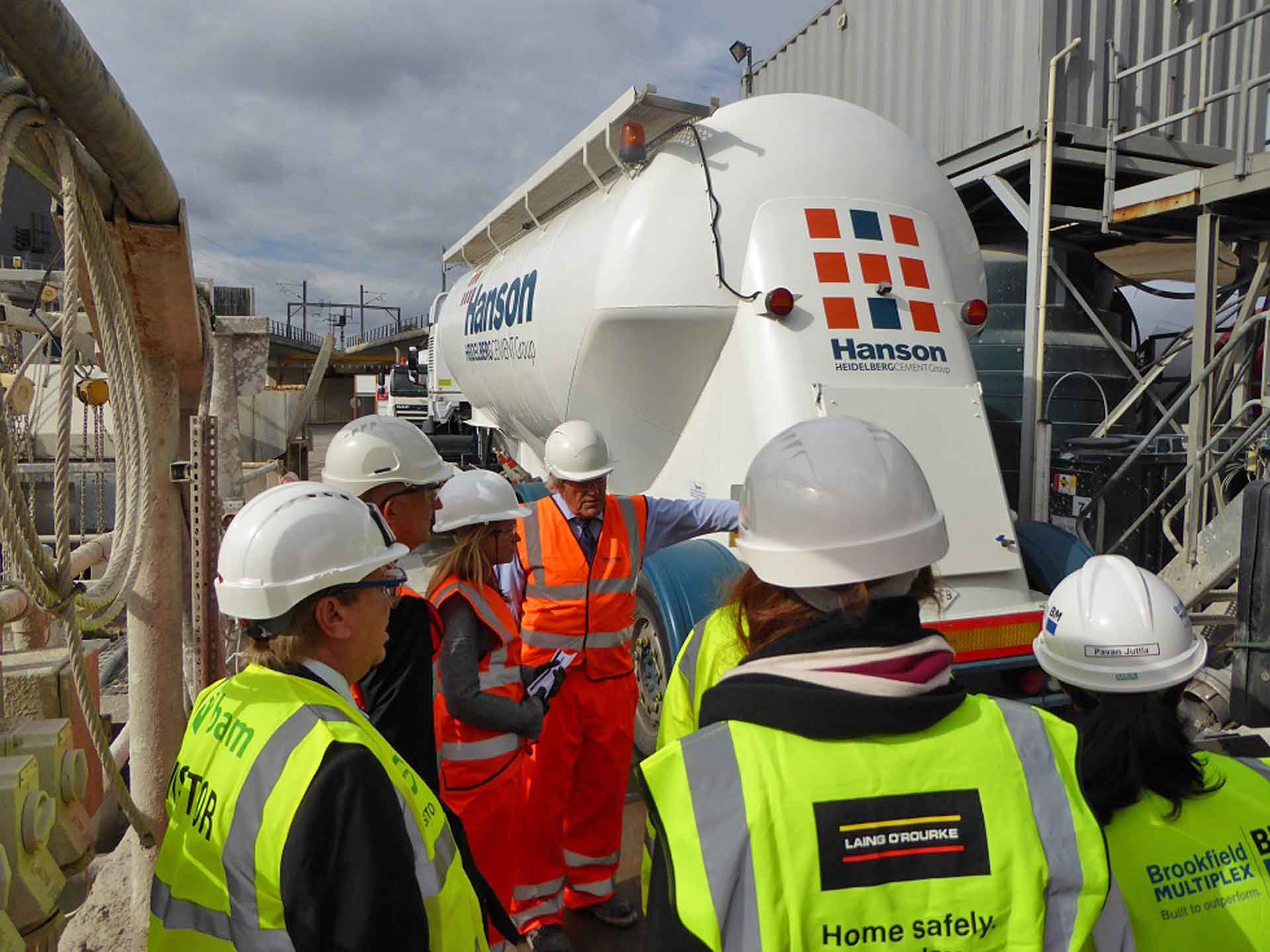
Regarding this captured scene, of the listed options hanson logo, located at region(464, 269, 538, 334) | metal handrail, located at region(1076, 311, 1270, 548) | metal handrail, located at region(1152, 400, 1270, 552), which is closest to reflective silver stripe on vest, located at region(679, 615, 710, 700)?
metal handrail, located at region(1152, 400, 1270, 552)

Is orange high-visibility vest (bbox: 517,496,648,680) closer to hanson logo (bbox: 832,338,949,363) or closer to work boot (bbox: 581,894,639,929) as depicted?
work boot (bbox: 581,894,639,929)

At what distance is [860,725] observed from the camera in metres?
1.14

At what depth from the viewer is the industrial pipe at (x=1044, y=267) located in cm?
561

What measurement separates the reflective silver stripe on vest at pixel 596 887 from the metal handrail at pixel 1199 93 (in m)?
4.95

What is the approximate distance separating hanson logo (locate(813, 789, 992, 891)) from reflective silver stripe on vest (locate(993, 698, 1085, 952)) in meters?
0.08

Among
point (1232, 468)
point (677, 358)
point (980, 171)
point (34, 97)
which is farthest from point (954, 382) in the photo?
point (34, 97)

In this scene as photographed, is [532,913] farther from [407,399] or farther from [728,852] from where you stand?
[407,399]

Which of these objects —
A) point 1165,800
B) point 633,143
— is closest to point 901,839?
point 1165,800

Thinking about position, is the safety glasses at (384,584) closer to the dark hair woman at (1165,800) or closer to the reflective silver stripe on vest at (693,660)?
the reflective silver stripe on vest at (693,660)

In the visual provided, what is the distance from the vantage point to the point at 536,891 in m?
2.96

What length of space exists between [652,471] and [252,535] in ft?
11.2

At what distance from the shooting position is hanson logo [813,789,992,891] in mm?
1125

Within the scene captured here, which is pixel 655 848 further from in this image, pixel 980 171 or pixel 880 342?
pixel 980 171

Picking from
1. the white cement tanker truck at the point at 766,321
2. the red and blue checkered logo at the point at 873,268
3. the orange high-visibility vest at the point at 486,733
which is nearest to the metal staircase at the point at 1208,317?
the white cement tanker truck at the point at 766,321
